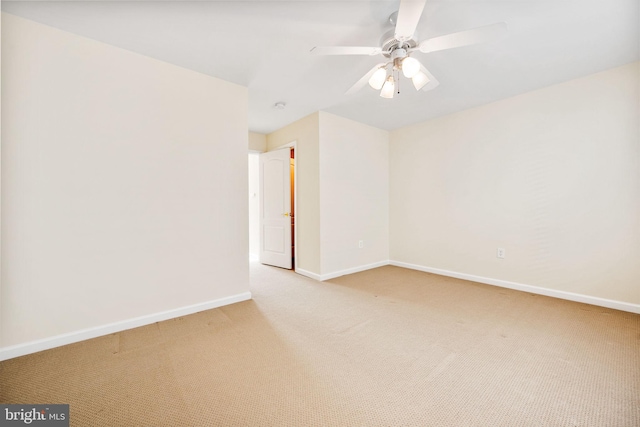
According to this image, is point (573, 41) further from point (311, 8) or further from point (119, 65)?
point (119, 65)

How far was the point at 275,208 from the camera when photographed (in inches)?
171

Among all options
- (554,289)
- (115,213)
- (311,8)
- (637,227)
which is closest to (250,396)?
(115,213)

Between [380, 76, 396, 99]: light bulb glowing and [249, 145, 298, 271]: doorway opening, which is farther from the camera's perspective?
[249, 145, 298, 271]: doorway opening

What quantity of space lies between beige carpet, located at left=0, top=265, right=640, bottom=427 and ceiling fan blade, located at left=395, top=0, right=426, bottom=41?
6.98ft

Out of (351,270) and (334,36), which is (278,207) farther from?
(334,36)

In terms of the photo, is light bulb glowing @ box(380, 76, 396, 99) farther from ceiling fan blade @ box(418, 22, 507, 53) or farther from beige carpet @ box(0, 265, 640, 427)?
beige carpet @ box(0, 265, 640, 427)

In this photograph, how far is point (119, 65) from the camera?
2102 millimetres

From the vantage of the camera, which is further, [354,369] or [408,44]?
[408,44]

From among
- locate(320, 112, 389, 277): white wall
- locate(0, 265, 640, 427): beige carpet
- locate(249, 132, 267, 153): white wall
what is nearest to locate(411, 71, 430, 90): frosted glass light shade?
locate(320, 112, 389, 277): white wall

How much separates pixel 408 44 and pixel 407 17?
0.38 m

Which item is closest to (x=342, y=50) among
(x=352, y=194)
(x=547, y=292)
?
(x=352, y=194)

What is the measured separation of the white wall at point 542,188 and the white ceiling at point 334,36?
39 cm

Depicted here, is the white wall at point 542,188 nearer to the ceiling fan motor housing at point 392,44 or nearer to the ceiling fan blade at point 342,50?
the ceiling fan motor housing at point 392,44

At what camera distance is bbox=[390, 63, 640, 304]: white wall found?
2439mm
